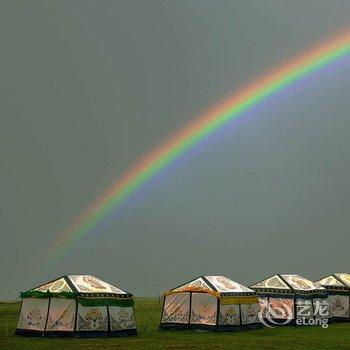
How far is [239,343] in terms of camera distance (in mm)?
24297

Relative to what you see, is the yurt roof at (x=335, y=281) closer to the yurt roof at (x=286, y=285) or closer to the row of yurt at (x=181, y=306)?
the row of yurt at (x=181, y=306)

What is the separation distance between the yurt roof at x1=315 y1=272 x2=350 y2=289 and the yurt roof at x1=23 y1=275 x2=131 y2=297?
17.1 metres

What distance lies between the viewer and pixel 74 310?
85.9 ft

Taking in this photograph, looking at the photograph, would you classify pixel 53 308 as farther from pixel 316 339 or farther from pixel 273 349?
pixel 316 339

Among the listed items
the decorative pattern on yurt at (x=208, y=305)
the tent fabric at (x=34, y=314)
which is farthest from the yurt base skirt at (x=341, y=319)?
the tent fabric at (x=34, y=314)

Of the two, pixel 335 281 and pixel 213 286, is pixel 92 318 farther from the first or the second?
pixel 335 281

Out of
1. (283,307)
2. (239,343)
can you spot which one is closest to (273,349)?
(239,343)

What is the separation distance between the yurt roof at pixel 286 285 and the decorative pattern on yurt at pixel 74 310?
10.3 metres

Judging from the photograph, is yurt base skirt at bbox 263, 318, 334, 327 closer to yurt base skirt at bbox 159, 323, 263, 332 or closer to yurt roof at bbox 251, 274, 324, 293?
yurt roof at bbox 251, 274, 324, 293

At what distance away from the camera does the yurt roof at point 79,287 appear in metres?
26.6

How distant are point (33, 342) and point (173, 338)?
5891 millimetres

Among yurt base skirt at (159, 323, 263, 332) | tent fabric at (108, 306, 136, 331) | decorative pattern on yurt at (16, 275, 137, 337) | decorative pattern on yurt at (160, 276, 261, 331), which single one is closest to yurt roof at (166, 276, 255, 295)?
decorative pattern on yurt at (160, 276, 261, 331)

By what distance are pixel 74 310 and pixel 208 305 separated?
6.95m

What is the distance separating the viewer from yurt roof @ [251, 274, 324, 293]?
3466 centimetres
